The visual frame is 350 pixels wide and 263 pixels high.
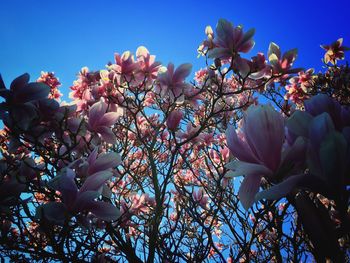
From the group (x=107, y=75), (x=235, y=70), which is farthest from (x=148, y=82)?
(x=235, y=70)

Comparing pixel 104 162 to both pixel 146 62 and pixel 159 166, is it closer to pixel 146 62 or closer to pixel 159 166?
pixel 146 62

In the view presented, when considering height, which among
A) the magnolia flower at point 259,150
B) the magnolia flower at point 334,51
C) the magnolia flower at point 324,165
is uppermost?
the magnolia flower at point 334,51

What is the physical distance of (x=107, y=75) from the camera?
251 centimetres

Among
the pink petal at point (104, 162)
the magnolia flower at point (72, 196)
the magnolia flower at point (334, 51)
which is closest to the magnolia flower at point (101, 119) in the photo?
the pink petal at point (104, 162)

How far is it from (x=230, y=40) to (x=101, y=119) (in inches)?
49.4

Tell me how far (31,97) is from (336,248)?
1.63 metres

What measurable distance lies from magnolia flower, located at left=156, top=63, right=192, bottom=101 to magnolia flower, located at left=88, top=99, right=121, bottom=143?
0.89m

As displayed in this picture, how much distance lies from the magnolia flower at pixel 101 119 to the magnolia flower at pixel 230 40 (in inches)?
39.5

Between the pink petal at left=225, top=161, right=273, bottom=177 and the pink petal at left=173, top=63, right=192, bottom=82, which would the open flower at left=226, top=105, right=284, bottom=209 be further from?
the pink petal at left=173, top=63, right=192, bottom=82

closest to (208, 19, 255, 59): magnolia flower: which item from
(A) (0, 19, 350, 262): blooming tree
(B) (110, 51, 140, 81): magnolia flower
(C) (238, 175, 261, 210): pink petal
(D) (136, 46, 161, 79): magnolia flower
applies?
(A) (0, 19, 350, 262): blooming tree

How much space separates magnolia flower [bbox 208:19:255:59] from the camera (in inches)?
82.4

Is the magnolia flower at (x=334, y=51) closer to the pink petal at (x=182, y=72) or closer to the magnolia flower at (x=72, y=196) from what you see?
the pink petal at (x=182, y=72)

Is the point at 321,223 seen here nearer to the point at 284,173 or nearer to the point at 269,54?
the point at 284,173

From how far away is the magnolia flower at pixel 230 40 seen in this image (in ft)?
6.87
